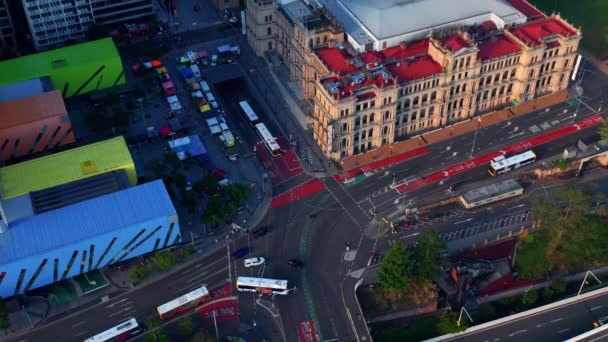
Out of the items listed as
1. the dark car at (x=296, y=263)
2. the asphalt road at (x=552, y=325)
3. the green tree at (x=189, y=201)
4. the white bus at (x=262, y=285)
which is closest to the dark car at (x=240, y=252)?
the white bus at (x=262, y=285)

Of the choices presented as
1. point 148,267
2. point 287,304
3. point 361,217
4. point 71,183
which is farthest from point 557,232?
point 71,183

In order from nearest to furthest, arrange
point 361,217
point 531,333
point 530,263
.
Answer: point 531,333 → point 530,263 → point 361,217

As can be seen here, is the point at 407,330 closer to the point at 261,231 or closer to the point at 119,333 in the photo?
the point at 261,231

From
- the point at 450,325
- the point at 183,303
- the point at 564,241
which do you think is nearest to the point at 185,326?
the point at 183,303

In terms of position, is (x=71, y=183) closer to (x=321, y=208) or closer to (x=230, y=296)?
(x=230, y=296)

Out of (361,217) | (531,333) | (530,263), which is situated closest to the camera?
(531,333)

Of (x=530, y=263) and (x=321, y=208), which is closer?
(x=530, y=263)

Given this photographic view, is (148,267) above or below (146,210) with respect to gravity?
below

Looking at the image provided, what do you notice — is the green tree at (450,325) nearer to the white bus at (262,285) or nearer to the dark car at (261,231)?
the white bus at (262,285)
